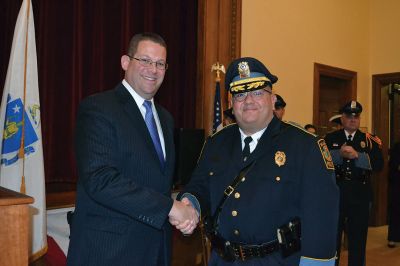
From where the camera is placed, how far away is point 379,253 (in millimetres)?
4969

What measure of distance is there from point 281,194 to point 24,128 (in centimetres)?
182

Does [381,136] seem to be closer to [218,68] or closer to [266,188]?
[218,68]

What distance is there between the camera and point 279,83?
17.6 feet

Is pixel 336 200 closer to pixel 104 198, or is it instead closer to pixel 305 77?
pixel 104 198

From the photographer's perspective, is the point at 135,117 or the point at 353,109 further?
the point at 353,109

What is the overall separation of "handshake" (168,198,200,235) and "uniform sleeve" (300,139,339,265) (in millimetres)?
476

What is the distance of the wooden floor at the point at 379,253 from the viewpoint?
15.0 feet

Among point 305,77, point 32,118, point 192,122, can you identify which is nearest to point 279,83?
point 305,77

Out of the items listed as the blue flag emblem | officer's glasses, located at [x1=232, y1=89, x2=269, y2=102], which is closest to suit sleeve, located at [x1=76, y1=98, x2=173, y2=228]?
officer's glasses, located at [x1=232, y1=89, x2=269, y2=102]

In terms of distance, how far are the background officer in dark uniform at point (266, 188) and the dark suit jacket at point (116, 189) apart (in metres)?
0.27

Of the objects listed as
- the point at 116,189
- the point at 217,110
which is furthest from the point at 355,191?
the point at 116,189

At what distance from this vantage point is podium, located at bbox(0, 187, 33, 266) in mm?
1418

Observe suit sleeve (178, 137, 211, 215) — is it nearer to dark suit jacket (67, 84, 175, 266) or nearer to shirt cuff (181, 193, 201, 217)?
shirt cuff (181, 193, 201, 217)

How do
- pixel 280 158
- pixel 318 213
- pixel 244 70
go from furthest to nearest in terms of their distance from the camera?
1. pixel 244 70
2. pixel 280 158
3. pixel 318 213
